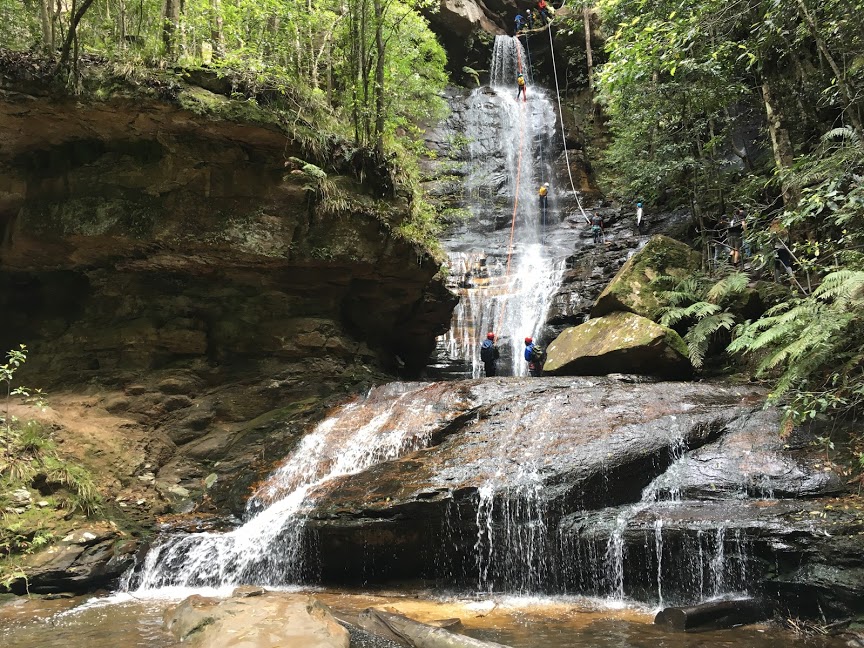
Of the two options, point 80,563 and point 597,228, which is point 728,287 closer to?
point 597,228

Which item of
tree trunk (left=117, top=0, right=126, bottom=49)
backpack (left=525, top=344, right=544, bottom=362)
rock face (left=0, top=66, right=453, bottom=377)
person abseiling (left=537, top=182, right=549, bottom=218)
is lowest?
backpack (left=525, top=344, right=544, bottom=362)

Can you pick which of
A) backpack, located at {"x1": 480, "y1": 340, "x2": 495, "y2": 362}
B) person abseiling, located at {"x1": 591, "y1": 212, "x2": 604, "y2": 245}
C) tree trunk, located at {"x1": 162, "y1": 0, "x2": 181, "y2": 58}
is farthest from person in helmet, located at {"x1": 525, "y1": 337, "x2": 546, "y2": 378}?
tree trunk, located at {"x1": 162, "y1": 0, "x2": 181, "y2": 58}

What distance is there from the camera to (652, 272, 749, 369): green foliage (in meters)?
10.0

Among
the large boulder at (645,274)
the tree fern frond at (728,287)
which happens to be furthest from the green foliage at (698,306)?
the large boulder at (645,274)

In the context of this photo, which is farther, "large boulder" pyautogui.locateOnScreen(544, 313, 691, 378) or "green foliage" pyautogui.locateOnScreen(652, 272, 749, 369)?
"large boulder" pyautogui.locateOnScreen(544, 313, 691, 378)

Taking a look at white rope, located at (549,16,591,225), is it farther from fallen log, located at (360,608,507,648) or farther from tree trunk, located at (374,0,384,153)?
fallen log, located at (360,608,507,648)

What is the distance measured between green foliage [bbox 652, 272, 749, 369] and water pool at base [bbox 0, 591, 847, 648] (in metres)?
5.94

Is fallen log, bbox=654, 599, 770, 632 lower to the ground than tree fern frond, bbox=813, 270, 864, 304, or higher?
lower

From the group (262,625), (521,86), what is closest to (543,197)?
(521,86)

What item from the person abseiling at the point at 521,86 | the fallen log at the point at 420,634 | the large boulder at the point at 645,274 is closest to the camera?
the fallen log at the point at 420,634

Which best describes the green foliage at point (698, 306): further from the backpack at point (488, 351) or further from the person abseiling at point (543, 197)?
the person abseiling at point (543, 197)

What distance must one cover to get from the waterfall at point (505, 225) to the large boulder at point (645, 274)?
2.93 meters

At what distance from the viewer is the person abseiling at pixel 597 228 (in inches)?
704

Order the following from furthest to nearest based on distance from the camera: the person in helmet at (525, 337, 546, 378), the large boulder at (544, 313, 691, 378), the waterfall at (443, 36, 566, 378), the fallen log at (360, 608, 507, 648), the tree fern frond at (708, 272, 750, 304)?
1. the waterfall at (443, 36, 566, 378)
2. the person in helmet at (525, 337, 546, 378)
3. the tree fern frond at (708, 272, 750, 304)
4. the large boulder at (544, 313, 691, 378)
5. the fallen log at (360, 608, 507, 648)
